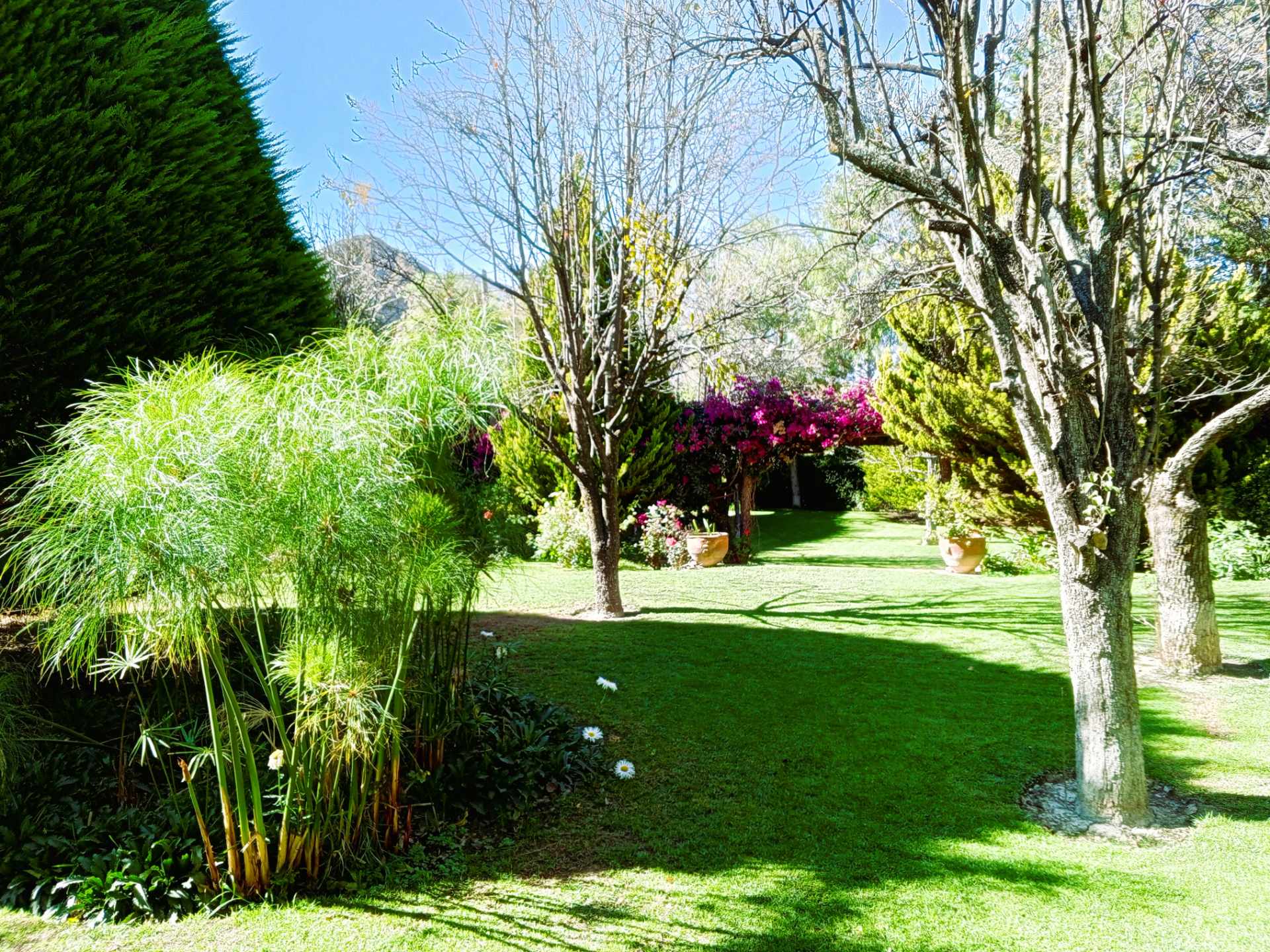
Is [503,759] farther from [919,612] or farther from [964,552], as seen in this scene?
[964,552]

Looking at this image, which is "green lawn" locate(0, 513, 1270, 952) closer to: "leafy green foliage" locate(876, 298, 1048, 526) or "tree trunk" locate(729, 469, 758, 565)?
"leafy green foliage" locate(876, 298, 1048, 526)

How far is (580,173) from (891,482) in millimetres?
11463

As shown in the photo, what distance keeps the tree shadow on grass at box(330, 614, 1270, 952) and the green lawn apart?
0.04 ft

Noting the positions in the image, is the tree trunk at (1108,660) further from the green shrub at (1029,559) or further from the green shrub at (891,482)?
the green shrub at (891,482)

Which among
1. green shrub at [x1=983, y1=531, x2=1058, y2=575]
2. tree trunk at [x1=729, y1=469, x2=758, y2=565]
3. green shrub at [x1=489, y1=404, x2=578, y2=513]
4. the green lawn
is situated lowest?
the green lawn

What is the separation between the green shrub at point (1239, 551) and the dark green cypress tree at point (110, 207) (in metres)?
10.1

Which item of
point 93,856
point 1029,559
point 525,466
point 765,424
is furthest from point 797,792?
point 765,424

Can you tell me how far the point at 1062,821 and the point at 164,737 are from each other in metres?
3.98

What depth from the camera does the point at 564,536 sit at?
11.3 meters

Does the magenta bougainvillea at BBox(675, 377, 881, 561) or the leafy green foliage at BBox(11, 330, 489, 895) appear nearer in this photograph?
the leafy green foliage at BBox(11, 330, 489, 895)

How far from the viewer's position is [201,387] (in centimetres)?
297

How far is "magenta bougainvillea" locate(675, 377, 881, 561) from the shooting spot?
1257 centimetres

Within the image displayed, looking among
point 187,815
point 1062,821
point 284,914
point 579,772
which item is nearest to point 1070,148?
point 1062,821

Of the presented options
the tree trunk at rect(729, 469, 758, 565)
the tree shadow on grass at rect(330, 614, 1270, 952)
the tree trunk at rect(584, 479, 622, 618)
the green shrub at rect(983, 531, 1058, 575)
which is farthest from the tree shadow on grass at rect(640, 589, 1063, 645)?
the tree trunk at rect(729, 469, 758, 565)
